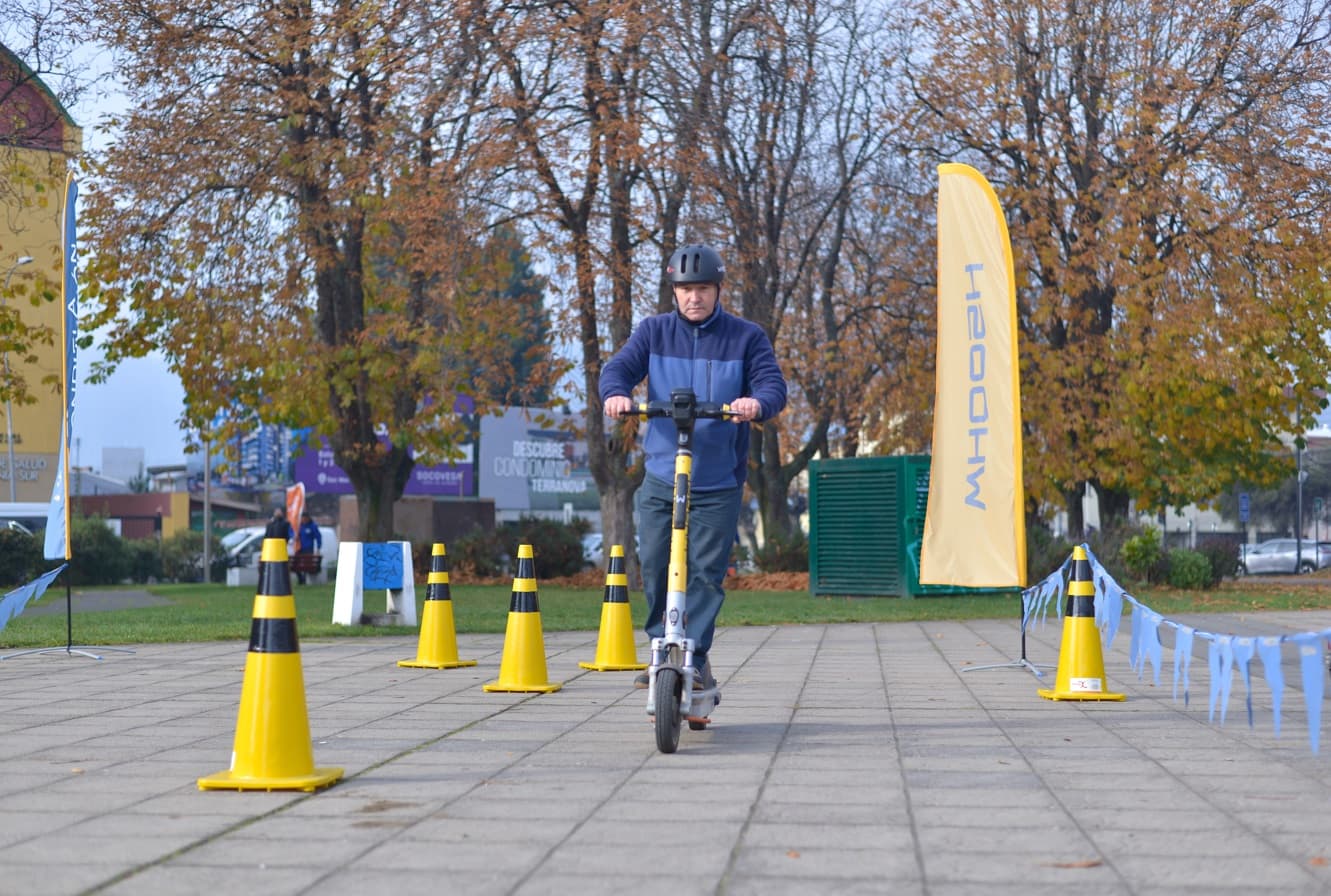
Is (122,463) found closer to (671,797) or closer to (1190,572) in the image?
(1190,572)

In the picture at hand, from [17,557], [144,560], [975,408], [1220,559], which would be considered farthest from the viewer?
[144,560]

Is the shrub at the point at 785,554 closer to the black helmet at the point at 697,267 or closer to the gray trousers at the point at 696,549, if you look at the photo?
the gray trousers at the point at 696,549

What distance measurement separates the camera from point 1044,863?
13.4 ft

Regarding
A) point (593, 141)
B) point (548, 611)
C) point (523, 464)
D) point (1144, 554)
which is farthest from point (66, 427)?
point (523, 464)

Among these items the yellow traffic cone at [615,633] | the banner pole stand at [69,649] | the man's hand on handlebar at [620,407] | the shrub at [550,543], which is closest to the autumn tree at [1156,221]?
the shrub at [550,543]

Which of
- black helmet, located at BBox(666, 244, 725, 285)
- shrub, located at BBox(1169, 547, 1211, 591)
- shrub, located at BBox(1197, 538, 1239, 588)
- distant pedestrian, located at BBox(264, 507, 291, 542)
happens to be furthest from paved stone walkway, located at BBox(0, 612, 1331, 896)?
distant pedestrian, located at BBox(264, 507, 291, 542)

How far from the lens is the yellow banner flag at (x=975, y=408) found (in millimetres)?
9289

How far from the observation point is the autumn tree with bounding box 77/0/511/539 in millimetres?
20922

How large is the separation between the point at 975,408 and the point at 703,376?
315 cm

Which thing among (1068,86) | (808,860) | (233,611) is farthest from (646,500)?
(1068,86)

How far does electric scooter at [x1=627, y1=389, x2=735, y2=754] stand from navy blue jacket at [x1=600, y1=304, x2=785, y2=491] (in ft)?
0.60

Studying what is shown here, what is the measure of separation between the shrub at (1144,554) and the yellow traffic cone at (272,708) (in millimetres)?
20712

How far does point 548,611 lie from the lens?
17.7 meters

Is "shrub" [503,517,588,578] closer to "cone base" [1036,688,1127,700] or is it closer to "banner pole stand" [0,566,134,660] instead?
"banner pole stand" [0,566,134,660]
